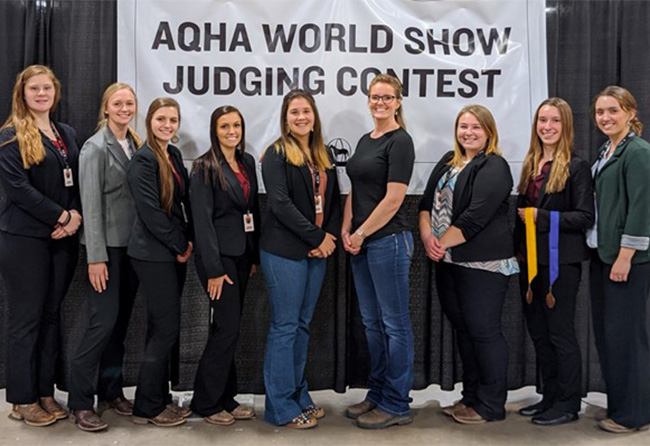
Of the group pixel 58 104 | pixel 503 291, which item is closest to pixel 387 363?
pixel 503 291

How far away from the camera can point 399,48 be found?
3471 millimetres

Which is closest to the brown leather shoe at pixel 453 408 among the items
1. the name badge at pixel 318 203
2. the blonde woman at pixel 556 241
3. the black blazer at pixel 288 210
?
the blonde woman at pixel 556 241

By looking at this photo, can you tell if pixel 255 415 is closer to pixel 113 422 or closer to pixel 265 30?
pixel 113 422

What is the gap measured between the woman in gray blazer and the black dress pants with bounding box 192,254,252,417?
39cm

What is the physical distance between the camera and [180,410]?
3.21 m

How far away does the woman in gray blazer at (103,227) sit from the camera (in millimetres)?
3031

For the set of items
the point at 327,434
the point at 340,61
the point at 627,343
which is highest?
the point at 340,61

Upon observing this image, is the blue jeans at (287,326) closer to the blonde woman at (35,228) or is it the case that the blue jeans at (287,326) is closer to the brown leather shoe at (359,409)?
the brown leather shoe at (359,409)

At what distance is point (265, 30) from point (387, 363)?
5.73 feet

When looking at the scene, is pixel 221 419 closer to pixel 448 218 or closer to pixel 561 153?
pixel 448 218

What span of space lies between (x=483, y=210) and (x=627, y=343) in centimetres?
90

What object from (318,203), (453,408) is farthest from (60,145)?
(453,408)

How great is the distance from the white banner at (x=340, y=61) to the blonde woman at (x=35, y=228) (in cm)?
46

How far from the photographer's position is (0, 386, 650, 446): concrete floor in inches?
118
